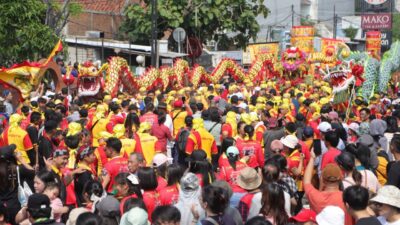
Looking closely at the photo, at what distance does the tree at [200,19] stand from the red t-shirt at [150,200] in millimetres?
25843

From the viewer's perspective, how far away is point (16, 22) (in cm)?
2030

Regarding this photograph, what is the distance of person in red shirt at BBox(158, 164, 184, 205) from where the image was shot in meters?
6.67

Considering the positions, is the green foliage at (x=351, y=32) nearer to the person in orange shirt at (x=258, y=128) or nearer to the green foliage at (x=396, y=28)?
the green foliage at (x=396, y=28)

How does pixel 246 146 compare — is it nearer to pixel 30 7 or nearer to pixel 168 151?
pixel 168 151

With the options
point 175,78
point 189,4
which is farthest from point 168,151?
point 189,4

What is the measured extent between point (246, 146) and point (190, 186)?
313cm

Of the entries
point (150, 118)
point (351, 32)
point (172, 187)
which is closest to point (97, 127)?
point (150, 118)

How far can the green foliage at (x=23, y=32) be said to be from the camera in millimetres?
19922

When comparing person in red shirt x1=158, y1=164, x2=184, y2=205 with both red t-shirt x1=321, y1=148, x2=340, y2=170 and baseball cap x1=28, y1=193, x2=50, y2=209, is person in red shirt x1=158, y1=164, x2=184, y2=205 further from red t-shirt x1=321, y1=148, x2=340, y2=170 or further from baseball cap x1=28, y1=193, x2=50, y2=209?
red t-shirt x1=321, y1=148, x2=340, y2=170

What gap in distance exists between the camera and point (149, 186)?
662cm

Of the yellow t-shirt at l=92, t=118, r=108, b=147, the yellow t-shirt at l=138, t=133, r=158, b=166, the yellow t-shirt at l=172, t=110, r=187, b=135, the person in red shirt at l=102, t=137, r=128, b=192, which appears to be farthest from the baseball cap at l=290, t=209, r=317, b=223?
the yellow t-shirt at l=172, t=110, r=187, b=135

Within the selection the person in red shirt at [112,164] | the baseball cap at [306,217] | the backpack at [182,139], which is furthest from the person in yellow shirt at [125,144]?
the baseball cap at [306,217]

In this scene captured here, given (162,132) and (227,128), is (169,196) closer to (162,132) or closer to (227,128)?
(227,128)

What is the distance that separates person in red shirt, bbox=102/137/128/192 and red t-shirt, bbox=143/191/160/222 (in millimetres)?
1012
